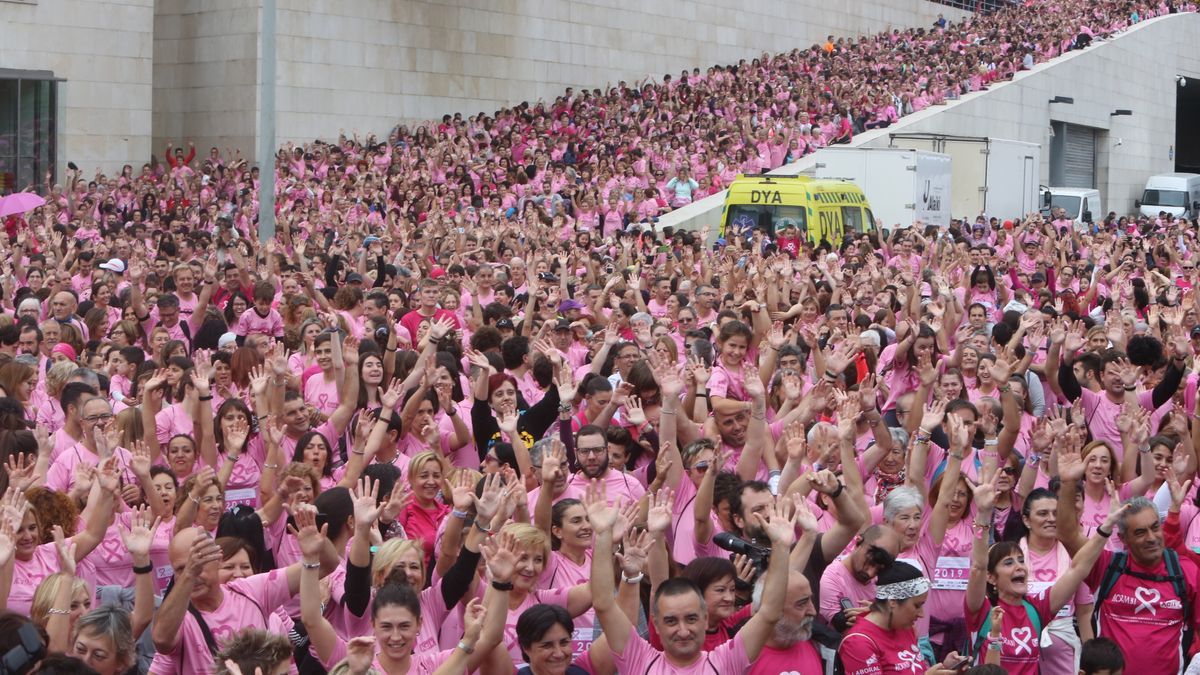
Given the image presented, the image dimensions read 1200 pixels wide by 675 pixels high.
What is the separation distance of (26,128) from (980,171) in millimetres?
17899

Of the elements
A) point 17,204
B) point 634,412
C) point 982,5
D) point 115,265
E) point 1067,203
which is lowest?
point 634,412

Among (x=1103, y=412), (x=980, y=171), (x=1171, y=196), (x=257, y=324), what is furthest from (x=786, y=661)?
(x=1171, y=196)

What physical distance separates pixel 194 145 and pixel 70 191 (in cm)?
928

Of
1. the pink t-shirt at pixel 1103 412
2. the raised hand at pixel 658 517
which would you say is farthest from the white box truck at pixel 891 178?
the raised hand at pixel 658 517

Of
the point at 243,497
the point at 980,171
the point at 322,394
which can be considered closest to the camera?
the point at 243,497

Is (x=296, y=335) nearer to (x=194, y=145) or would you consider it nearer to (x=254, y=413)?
(x=254, y=413)

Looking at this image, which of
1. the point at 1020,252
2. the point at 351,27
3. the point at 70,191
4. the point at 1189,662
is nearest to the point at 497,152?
the point at 351,27

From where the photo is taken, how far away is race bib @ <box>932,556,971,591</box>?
23.6ft

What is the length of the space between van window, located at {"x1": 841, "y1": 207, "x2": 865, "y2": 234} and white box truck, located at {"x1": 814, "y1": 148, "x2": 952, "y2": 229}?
11.3 feet

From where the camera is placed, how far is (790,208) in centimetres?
2281

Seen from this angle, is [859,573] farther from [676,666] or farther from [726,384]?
[726,384]

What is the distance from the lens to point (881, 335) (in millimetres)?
12195

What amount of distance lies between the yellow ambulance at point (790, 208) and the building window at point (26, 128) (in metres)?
13.1

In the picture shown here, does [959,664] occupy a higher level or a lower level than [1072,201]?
lower
